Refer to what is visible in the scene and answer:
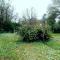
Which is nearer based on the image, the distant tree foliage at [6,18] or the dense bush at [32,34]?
the dense bush at [32,34]

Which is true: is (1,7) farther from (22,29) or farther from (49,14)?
(22,29)

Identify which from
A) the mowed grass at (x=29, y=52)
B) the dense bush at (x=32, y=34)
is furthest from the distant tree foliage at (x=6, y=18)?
the mowed grass at (x=29, y=52)

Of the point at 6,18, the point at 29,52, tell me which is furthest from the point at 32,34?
the point at 6,18

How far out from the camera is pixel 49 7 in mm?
40438

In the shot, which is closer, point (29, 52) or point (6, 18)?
point (29, 52)

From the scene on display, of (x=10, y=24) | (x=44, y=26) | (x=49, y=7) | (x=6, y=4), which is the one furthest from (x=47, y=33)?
(x=49, y=7)

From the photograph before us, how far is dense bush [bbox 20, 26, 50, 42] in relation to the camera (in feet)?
58.8

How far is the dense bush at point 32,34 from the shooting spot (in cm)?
1792

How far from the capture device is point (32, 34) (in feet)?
58.5

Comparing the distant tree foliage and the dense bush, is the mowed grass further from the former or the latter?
the distant tree foliage

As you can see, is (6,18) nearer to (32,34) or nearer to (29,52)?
(32,34)

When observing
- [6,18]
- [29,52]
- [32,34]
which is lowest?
[29,52]

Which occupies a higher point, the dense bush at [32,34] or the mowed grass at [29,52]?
the dense bush at [32,34]

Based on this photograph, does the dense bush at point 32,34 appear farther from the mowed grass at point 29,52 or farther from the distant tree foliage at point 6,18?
the distant tree foliage at point 6,18
